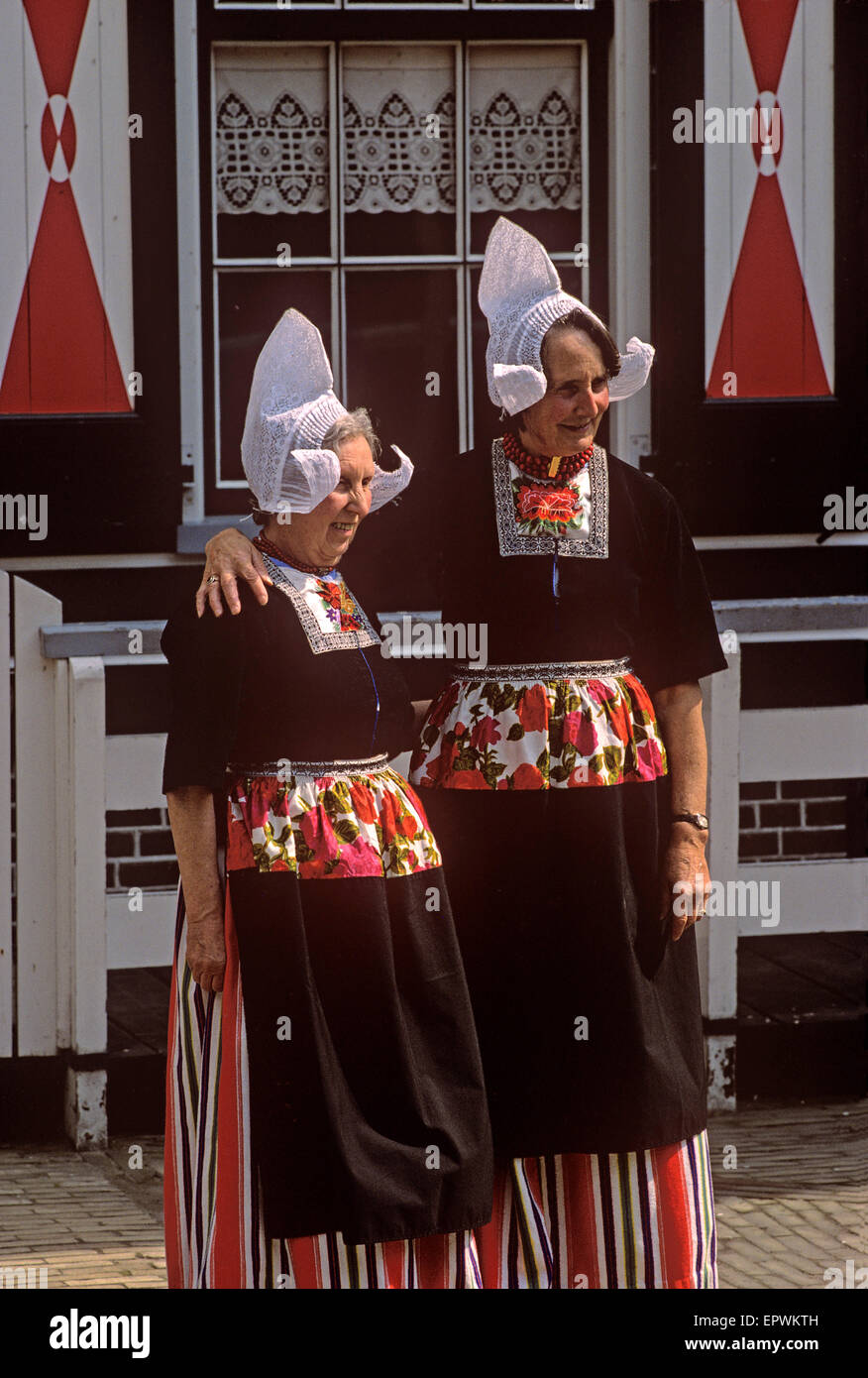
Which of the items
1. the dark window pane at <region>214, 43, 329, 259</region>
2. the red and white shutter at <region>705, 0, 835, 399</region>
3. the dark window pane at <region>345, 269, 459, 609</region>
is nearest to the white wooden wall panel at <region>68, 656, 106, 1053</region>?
the dark window pane at <region>345, 269, 459, 609</region>

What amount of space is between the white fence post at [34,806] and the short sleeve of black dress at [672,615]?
6.08ft

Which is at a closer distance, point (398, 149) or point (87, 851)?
point (87, 851)

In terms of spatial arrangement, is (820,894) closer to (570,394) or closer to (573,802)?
(573,802)

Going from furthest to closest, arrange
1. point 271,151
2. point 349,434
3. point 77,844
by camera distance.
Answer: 1. point 271,151
2. point 77,844
3. point 349,434

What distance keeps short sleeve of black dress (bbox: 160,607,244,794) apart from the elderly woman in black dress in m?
0.51

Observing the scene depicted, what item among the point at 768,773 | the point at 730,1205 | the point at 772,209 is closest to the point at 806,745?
the point at 768,773

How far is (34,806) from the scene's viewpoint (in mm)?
4973

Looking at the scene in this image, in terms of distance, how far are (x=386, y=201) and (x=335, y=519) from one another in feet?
9.83

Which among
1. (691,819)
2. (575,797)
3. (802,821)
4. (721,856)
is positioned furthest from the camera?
(802,821)

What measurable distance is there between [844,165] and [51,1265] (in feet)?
12.5

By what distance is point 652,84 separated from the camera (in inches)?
233

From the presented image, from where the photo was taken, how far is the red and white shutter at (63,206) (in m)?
5.59

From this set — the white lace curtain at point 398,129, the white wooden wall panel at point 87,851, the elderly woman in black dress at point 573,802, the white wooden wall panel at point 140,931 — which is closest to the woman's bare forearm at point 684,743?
the elderly woman in black dress at point 573,802
